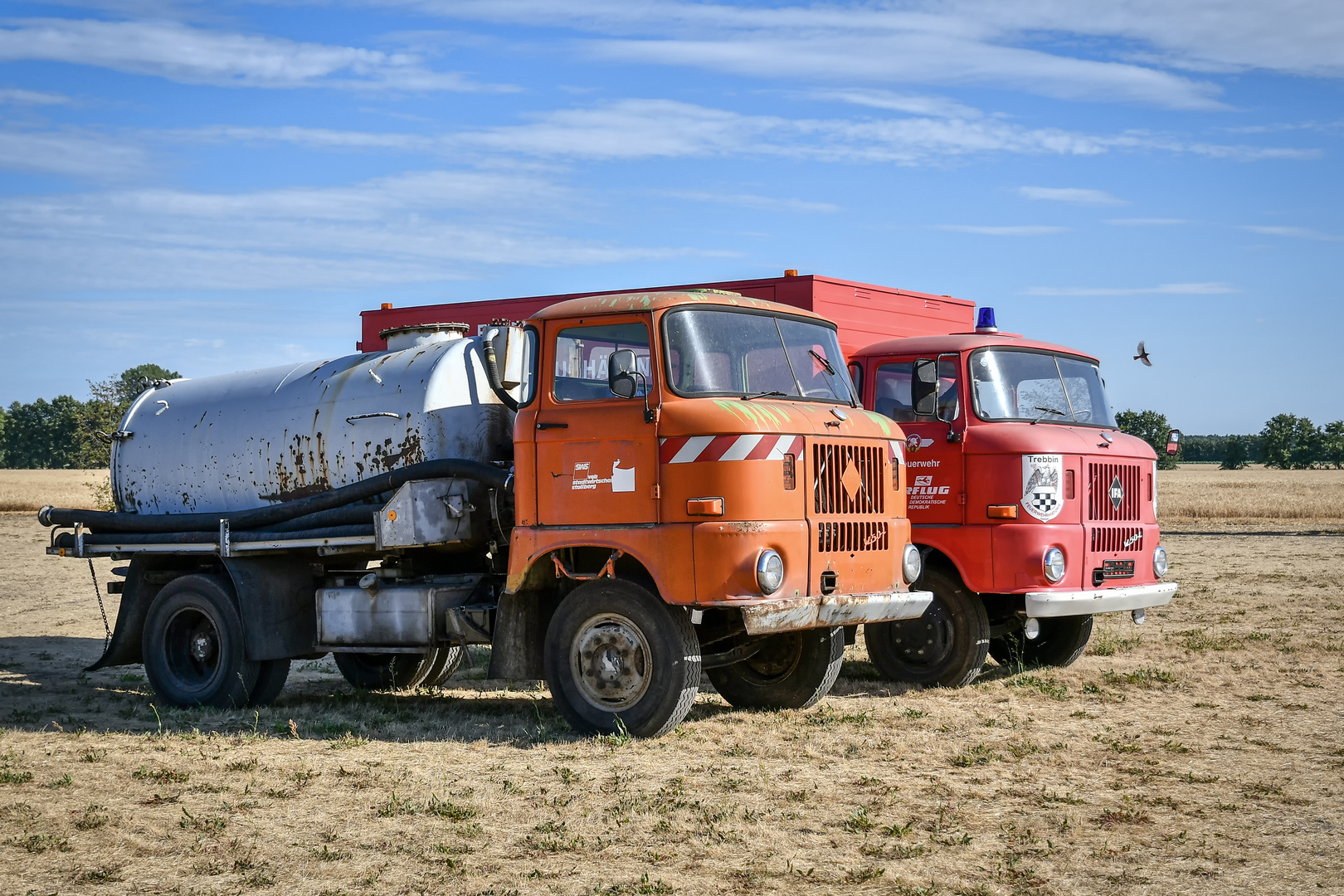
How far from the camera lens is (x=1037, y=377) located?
36.4 feet

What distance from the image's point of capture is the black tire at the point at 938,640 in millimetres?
10539

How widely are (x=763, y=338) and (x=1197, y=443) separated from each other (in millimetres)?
120758

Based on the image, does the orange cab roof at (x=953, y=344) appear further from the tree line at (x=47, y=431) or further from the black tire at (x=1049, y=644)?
the tree line at (x=47, y=431)

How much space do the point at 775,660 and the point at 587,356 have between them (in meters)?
2.77

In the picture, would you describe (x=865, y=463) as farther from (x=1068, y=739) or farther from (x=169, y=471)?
(x=169, y=471)

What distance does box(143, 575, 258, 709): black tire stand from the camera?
10539 mm

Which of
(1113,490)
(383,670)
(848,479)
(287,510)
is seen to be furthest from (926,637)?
(287,510)

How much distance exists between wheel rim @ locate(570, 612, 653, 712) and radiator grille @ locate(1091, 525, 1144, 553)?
164 inches

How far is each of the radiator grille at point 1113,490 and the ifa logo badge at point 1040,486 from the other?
42 centimetres

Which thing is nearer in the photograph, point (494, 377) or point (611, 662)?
point (611, 662)

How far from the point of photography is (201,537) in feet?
35.8

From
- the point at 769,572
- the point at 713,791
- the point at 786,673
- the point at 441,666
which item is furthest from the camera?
the point at 441,666

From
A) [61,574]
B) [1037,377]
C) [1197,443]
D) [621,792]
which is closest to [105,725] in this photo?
[621,792]

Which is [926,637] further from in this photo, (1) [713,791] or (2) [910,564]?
(1) [713,791]
